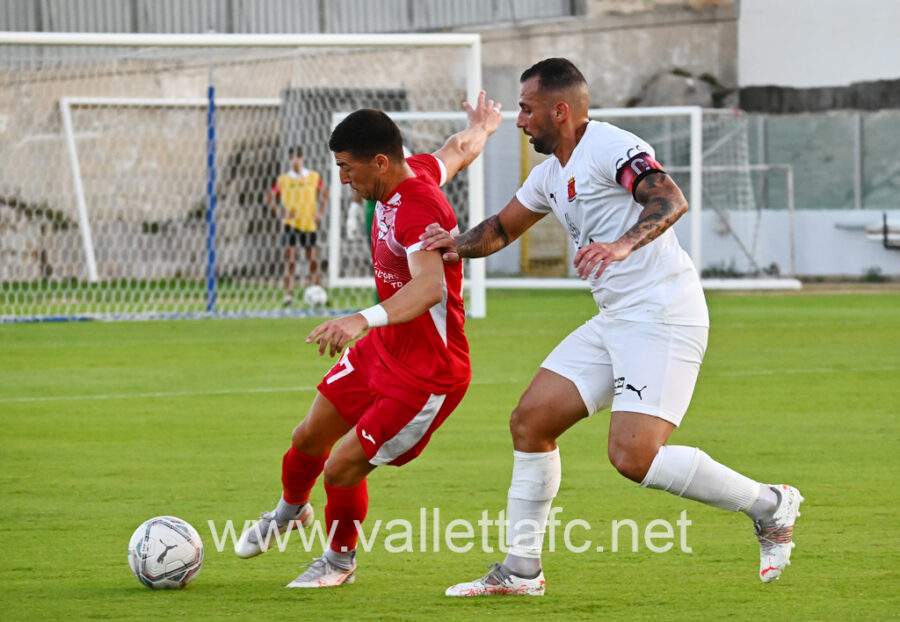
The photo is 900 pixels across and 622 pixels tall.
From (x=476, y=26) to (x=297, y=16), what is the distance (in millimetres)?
3516

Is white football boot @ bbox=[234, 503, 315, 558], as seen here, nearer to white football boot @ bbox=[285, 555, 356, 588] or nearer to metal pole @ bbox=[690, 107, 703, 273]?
white football boot @ bbox=[285, 555, 356, 588]

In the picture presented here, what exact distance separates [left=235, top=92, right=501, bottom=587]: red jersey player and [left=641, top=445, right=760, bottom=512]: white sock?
85 centimetres

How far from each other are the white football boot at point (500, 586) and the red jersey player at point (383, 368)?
0.51m

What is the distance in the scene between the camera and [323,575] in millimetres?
5316

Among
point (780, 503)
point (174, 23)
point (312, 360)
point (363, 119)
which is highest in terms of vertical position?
point (174, 23)

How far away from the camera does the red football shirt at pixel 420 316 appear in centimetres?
525

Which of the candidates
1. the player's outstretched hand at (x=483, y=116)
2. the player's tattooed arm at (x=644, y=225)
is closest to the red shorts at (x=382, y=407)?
the player's tattooed arm at (x=644, y=225)

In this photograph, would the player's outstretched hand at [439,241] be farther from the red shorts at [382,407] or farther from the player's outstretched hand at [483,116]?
the player's outstretched hand at [483,116]

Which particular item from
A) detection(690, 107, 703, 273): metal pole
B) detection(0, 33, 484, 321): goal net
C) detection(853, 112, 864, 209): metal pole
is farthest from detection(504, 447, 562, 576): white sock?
detection(853, 112, 864, 209): metal pole

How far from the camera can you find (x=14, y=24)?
24938 mm

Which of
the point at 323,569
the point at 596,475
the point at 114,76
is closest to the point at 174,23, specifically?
the point at 114,76

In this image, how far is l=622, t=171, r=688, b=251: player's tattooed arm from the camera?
4684 mm

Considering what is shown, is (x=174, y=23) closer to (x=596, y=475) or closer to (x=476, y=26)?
(x=476, y=26)

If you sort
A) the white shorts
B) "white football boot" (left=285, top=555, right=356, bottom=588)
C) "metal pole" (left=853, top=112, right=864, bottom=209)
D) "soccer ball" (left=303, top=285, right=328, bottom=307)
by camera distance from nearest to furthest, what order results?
the white shorts → "white football boot" (left=285, top=555, right=356, bottom=588) → "soccer ball" (left=303, top=285, right=328, bottom=307) → "metal pole" (left=853, top=112, right=864, bottom=209)
